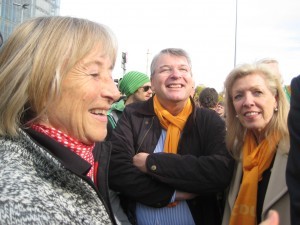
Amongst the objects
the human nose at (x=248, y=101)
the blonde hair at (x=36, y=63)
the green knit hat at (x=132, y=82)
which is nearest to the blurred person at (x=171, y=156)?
the human nose at (x=248, y=101)

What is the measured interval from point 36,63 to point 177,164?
1303 millimetres

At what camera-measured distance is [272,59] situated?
2.76 metres

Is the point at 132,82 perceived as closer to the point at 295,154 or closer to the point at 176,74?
the point at 176,74

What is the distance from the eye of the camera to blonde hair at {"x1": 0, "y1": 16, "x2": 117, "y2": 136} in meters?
1.38

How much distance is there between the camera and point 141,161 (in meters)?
2.45

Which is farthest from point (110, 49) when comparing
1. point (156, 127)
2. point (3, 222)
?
point (156, 127)

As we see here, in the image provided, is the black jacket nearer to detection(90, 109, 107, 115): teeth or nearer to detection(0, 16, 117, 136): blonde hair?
detection(90, 109, 107, 115): teeth

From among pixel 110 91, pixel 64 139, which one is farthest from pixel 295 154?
pixel 64 139

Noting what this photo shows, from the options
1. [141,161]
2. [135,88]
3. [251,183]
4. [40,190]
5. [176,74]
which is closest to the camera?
[40,190]

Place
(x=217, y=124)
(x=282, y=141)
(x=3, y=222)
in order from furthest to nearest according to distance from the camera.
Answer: (x=217, y=124)
(x=282, y=141)
(x=3, y=222)

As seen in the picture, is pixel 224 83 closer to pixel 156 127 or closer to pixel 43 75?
pixel 156 127

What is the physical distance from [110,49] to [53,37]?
0.28 metres

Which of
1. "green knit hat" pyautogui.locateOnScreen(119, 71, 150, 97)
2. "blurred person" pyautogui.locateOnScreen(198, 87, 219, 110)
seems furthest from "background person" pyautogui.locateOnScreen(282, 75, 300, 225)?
"blurred person" pyautogui.locateOnScreen(198, 87, 219, 110)

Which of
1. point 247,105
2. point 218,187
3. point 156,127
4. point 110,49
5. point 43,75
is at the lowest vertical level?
point 218,187
